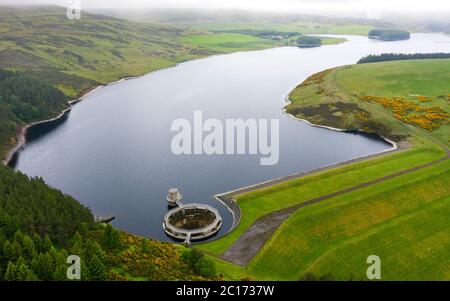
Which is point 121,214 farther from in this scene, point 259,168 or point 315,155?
point 315,155

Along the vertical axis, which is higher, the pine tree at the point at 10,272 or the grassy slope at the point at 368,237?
the pine tree at the point at 10,272

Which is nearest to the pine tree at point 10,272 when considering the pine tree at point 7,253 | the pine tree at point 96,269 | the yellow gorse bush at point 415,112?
the pine tree at point 7,253

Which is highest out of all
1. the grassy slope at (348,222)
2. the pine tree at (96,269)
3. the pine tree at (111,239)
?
the pine tree at (96,269)

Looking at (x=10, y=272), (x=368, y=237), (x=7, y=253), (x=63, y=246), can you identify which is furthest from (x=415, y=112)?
(x=10, y=272)

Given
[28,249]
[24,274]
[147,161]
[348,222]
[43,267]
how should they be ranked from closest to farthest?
[24,274] → [43,267] → [28,249] → [348,222] → [147,161]

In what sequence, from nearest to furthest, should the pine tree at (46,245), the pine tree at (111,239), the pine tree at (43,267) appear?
the pine tree at (43,267) → the pine tree at (46,245) → the pine tree at (111,239)

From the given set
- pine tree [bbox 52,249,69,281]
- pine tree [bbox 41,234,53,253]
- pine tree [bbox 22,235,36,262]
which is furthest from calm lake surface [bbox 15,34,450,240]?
pine tree [bbox 52,249,69,281]

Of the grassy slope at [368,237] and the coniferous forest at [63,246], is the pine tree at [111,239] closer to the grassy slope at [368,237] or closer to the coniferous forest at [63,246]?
the coniferous forest at [63,246]

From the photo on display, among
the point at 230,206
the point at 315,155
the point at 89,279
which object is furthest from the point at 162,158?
the point at 89,279

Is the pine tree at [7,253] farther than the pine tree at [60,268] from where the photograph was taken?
Yes

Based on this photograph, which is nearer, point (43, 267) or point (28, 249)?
point (43, 267)

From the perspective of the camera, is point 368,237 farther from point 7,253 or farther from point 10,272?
point 7,253

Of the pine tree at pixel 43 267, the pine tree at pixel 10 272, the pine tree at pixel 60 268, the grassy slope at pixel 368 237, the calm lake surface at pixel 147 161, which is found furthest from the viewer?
the calm lake surface at pixel 147 161
